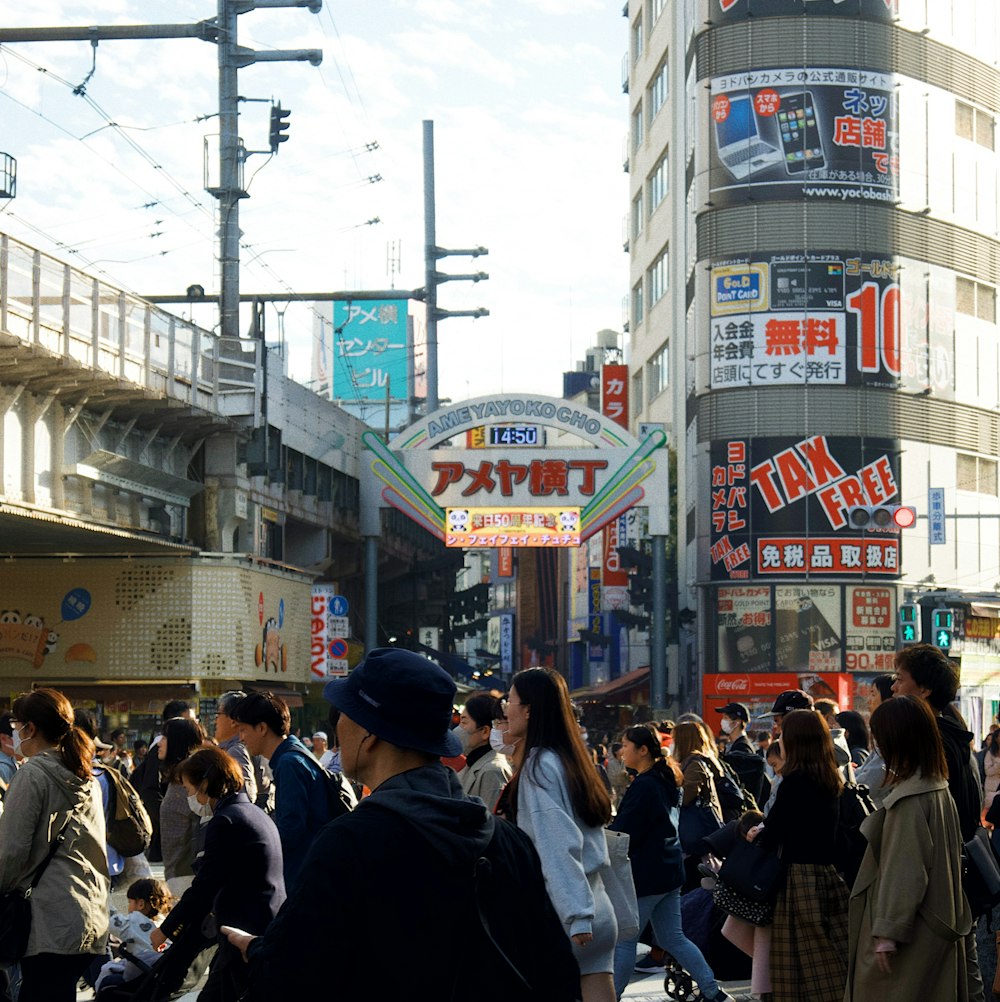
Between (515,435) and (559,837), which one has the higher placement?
(515,435)

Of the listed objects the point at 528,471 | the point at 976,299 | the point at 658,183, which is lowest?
the point at 528,471

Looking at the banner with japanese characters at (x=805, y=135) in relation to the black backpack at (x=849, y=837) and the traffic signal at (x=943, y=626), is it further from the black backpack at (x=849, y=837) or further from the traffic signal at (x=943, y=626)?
the black backpack at (x=849, y=837)

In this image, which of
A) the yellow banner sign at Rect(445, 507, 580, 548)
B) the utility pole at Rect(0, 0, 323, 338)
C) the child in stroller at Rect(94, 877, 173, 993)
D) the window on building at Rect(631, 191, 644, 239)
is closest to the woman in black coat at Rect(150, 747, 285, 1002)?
the child in stroller at Rect(94, 877, 173, 993)

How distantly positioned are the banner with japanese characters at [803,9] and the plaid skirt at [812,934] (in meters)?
41.7

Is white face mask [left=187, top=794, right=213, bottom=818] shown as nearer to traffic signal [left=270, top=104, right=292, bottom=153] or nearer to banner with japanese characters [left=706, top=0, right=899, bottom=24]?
traffic signal [left=270, top=104, right=292, bottom=153]

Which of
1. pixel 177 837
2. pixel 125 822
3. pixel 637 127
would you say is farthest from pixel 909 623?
pixel 637 127

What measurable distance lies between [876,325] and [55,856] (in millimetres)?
40831

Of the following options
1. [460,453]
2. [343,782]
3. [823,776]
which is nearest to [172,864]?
[343,782]

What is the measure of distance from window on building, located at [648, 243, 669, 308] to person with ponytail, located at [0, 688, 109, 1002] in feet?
173

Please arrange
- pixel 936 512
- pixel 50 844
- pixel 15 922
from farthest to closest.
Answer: pixel 936 512 < pixel 50 844 < pixel 15 922

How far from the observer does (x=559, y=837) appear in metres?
6.21

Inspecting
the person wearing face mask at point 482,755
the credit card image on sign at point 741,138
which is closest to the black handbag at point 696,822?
the person wearing face mask at point 482,755

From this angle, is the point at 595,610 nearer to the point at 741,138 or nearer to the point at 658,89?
the point at 658,89

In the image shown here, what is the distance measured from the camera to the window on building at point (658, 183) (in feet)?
196
